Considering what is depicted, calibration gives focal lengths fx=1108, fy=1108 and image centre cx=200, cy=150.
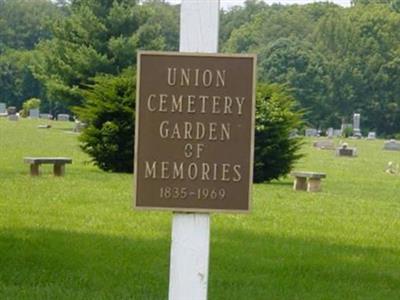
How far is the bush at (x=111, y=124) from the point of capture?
2459cm

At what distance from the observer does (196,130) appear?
5992 mm

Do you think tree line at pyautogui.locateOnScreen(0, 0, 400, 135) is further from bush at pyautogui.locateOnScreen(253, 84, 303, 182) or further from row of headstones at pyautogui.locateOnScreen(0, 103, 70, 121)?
bush at pyautogui.locateOnScreen(253, 84, 303, 182)

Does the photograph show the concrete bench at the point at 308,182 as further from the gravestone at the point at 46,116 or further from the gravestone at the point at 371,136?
the gravestone at the point at 46,116

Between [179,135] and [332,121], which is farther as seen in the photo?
[332,121]

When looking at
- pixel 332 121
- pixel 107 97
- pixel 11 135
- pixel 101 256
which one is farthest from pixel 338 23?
pixel 101 256

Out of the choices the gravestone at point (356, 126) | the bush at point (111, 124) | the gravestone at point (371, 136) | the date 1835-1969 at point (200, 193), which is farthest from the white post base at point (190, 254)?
the gravestone at point (356, 126)

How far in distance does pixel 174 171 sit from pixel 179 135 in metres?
0.20

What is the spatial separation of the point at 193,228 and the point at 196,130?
0.53 m

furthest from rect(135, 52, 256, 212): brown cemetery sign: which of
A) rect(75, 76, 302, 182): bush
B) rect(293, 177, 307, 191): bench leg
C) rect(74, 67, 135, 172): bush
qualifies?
rect(74, 67, 135, 172): bush

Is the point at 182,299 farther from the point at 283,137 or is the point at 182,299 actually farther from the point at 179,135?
the point at 283,137

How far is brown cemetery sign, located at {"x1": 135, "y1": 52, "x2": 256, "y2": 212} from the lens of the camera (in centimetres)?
600

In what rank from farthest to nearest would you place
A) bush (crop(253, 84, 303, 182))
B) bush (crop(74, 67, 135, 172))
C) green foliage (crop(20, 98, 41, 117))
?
1. green foliage (crop(20, 98, 41, 117))
2. bush (crop(74, 67, 135, 172))
3. bush (crop(253, 84, 303, 182))

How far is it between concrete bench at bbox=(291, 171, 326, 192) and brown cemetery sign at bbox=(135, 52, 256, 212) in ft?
53.2

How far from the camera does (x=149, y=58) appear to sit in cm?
606
